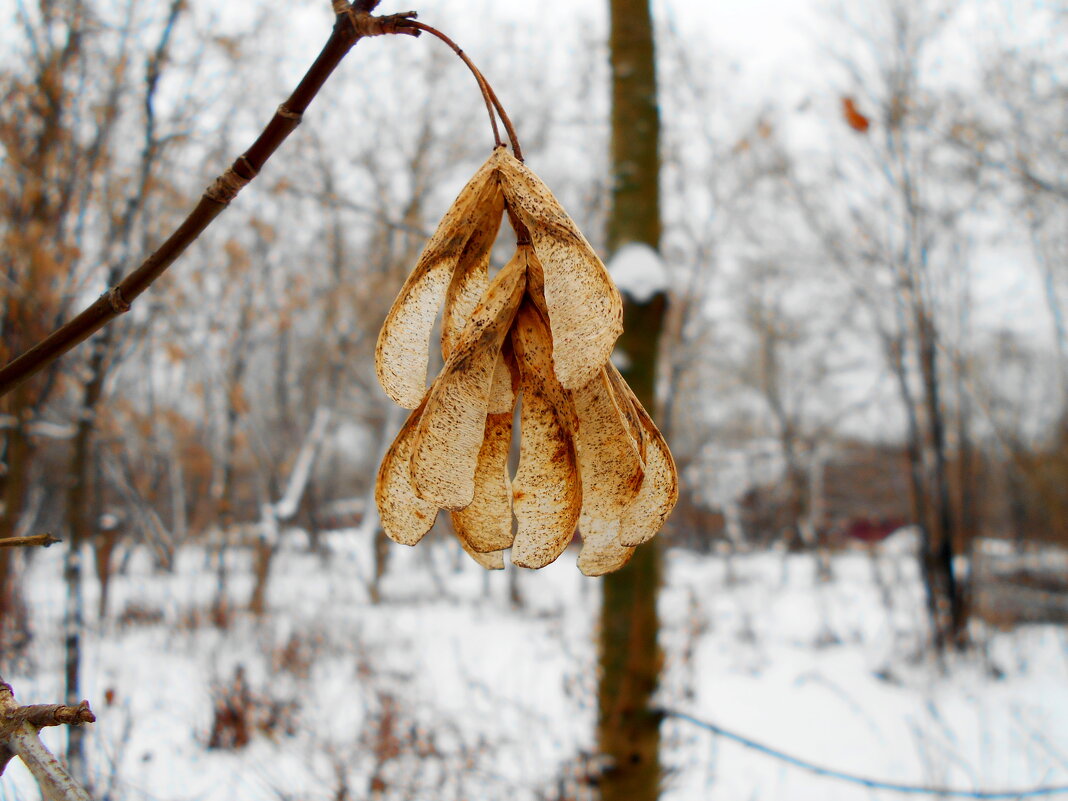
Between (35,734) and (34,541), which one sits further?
(34,541)

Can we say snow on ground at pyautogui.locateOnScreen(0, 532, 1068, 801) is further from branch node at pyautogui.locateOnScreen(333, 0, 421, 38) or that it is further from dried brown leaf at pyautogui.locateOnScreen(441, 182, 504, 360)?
branch node at pyautogui.locateOnScreen(333, 0, 421, 38)

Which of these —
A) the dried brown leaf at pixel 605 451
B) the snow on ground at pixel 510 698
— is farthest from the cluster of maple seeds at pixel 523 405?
the snow on ground at pixel 510 698

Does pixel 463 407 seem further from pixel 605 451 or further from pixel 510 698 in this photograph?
pixel 510 698

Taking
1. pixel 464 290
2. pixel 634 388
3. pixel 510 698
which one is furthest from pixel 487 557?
pixel 510 698

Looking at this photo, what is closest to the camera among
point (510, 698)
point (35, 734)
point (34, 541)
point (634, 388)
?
point (35, 734)

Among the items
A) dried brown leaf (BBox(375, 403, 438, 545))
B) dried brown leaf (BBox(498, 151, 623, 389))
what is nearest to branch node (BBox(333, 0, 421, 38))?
dried brown leaf (BBox(498, 151, 623, 389))

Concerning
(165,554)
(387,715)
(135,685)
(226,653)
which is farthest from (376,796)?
(226,653)
